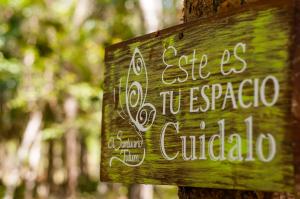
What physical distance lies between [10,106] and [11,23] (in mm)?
2893

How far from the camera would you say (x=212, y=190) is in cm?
227

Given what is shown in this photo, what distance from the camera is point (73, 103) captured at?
13.9 meters

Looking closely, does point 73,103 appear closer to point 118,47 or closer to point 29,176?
point 29,176

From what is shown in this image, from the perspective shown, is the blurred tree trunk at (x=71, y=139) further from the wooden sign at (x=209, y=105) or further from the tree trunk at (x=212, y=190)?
the tree trunk at (x=212, y=190)

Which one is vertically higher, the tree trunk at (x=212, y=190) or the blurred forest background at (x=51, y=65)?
→ the blurred forest background at (x=51, y=65)

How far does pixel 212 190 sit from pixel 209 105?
0.37 meters

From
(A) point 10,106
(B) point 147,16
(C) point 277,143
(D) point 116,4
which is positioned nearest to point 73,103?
(A) point 10,106

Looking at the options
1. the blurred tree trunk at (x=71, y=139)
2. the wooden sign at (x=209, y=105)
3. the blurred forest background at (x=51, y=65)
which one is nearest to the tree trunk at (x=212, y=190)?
the wooden sign at (x=209, y=105)

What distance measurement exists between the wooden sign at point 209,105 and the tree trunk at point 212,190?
140 millimetres

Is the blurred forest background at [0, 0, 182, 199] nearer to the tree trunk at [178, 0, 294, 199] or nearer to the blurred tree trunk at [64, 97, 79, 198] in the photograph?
the blurred tree trunk at [64, 97, 79, 198]

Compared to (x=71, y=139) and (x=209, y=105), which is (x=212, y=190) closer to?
(x=209, y=105)

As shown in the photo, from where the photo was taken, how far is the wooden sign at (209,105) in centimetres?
185

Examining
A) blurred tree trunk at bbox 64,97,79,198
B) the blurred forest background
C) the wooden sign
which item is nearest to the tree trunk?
the wooden sign

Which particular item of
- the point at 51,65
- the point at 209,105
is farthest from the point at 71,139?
the point at 209,105
